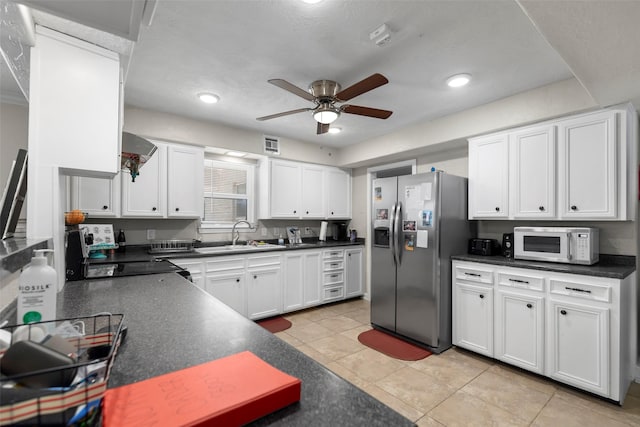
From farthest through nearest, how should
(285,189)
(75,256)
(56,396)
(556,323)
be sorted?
(285,189)
(556,323)
(75,256)
(56,396)

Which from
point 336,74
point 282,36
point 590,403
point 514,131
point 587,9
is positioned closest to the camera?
point 587,9

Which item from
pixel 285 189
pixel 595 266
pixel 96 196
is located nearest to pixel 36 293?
pixel 96 196

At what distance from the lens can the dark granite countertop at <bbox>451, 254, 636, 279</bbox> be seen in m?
2.18

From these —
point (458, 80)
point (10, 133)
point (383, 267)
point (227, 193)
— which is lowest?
point (383, 267)

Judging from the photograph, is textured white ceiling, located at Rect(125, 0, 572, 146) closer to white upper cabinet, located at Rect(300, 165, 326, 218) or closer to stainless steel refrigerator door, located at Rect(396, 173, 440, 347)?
stainless steel refrigerator door, located at Rect(396, 173, 440, 347)

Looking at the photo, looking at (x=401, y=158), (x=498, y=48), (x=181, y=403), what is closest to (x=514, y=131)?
(x=498, y=48)

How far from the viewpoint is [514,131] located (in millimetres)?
2873

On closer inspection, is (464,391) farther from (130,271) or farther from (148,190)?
(148,190)

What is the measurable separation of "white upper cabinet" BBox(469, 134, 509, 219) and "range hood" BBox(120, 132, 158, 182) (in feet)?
10.1

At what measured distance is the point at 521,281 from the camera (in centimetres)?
260

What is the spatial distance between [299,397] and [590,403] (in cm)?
273

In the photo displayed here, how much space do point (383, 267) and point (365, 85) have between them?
84.3 inches

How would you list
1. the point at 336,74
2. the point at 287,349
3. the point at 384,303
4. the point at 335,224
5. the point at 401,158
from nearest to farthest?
the point at 287,349 → the point at 336,74 → the point at 384,303 → the point at 401,158 → the point at 335,224

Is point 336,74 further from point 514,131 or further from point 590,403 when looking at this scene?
point 590,403
